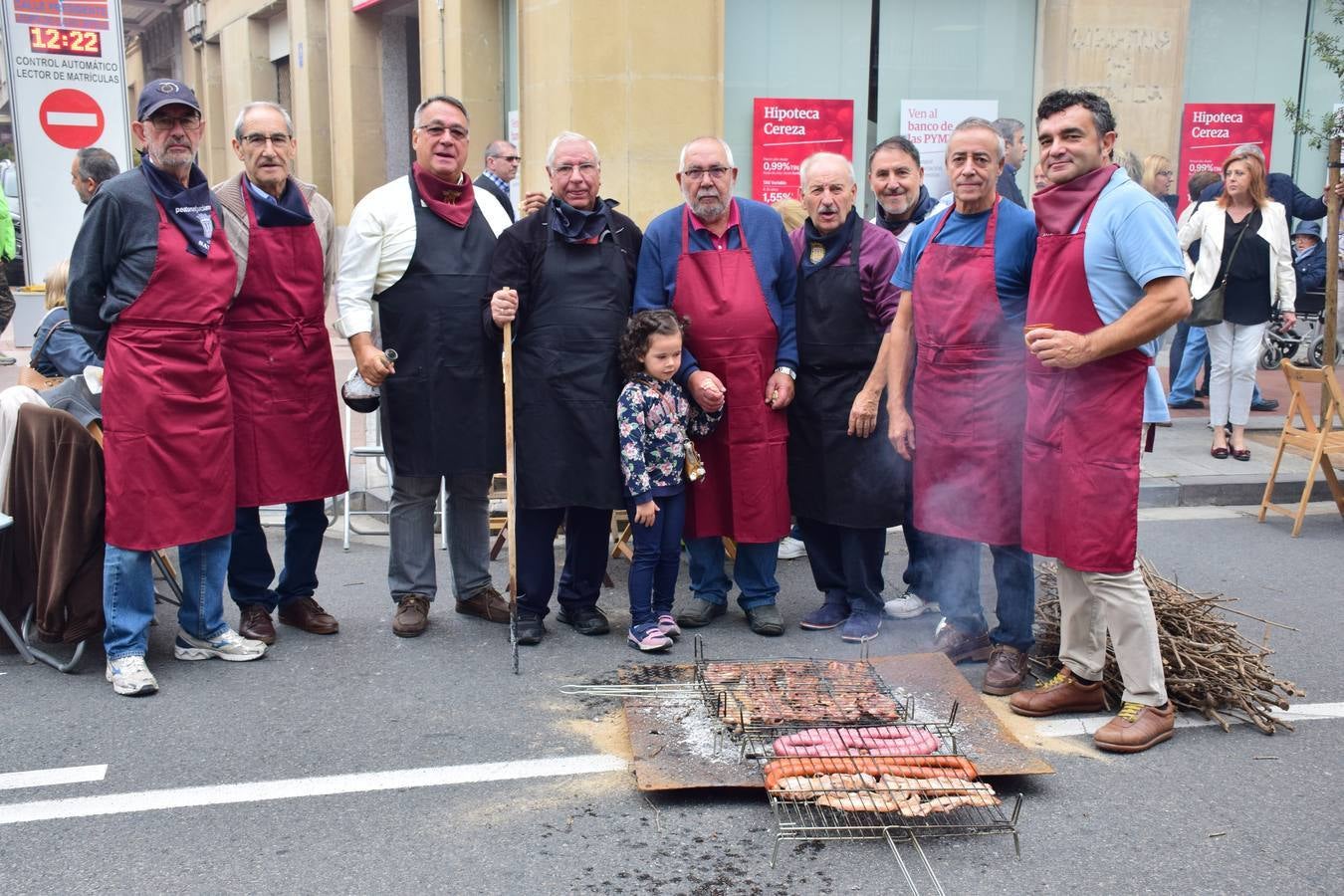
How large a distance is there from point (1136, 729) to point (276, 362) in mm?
3380

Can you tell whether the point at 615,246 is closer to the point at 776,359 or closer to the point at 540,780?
the point at 776,359

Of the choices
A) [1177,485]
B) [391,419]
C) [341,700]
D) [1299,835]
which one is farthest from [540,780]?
[1177,485]

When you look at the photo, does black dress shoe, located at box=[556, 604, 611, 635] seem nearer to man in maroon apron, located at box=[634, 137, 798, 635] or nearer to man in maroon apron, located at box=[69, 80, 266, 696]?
man in maroon apron, located at box=[634, 137, 798, 635]

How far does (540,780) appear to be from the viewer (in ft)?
12.7

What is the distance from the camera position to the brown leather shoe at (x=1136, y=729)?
405cm

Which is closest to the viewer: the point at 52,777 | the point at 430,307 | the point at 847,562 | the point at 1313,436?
the point at 52,777

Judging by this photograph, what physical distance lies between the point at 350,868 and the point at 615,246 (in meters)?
2.65

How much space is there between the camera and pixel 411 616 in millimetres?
5270

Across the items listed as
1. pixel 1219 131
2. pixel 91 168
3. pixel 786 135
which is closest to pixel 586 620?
pixel 91 168

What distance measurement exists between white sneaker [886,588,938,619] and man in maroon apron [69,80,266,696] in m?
2.81

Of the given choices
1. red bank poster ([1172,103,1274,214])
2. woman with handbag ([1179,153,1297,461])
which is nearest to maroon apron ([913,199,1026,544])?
woman with handbag ([1179,153,1297,461])

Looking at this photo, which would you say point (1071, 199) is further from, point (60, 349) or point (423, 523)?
point (60, 349)

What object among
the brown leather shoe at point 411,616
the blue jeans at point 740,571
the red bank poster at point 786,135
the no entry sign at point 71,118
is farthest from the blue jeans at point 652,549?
the no entry sign at point 71,118

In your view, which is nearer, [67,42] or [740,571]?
[740,571]
